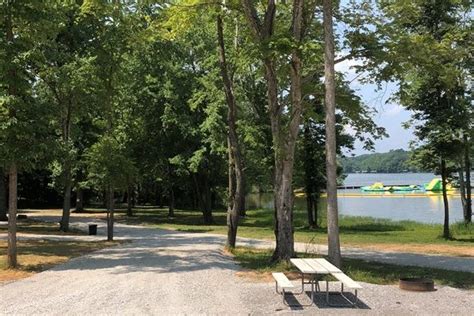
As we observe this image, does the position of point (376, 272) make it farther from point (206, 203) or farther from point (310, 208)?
point (206, 203)

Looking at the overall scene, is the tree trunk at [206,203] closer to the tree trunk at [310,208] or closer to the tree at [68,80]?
the tree trunk at [310,208]

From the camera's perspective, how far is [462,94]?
79.3 feet

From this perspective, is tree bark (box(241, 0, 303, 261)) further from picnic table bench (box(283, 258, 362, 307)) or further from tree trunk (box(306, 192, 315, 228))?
tree trunk (box(306, 192, 315, 228))

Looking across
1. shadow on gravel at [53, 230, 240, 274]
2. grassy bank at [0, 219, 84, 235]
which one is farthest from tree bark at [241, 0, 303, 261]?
grassy bank at [0, 219, 84, 235]

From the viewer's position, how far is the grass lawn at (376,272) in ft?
34.9

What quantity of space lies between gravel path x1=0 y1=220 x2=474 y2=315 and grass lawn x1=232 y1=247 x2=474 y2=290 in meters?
0.62

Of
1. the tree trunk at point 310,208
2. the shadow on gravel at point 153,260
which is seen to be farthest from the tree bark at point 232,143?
the tree trunk at point 310,208

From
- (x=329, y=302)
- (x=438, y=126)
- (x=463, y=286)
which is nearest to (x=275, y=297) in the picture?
(x=329, y=302)

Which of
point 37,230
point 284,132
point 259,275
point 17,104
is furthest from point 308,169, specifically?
point 17,104

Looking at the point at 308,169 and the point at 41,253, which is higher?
the point at 308,169

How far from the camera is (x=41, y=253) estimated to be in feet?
50.4

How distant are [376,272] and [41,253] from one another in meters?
9.25

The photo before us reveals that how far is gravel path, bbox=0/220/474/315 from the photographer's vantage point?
791 cm

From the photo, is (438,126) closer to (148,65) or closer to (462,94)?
(462,94)
